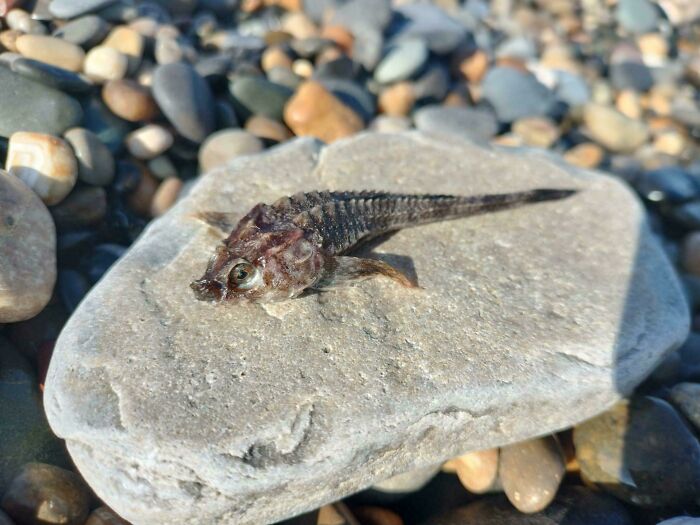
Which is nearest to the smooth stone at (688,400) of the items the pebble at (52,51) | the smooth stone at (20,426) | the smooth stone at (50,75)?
the smooth stone at (20,426)

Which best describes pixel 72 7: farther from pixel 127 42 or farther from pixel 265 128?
pixel 265 128

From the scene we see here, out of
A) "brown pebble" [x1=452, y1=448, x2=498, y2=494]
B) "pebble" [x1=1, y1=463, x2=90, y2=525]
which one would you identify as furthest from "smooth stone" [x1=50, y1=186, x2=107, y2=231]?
"brown pebble" [x1=452, y1=448, x2=498, y2=494]

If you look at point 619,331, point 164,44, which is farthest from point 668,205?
point 164,44

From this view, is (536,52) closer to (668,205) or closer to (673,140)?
(673,140)

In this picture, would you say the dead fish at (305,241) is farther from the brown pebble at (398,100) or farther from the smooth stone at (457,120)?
the brown pebble at (398,100)

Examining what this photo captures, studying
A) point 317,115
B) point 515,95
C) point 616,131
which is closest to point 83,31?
point 317,115

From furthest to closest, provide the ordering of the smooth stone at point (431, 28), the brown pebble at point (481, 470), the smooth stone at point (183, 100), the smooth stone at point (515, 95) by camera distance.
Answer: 1. the smooth stone at point (431, 28)
2. the smooth stone at point (515, 95)
3. the smooth stone at point (183, 100)
4. the brown pebble at point (481, 470)
